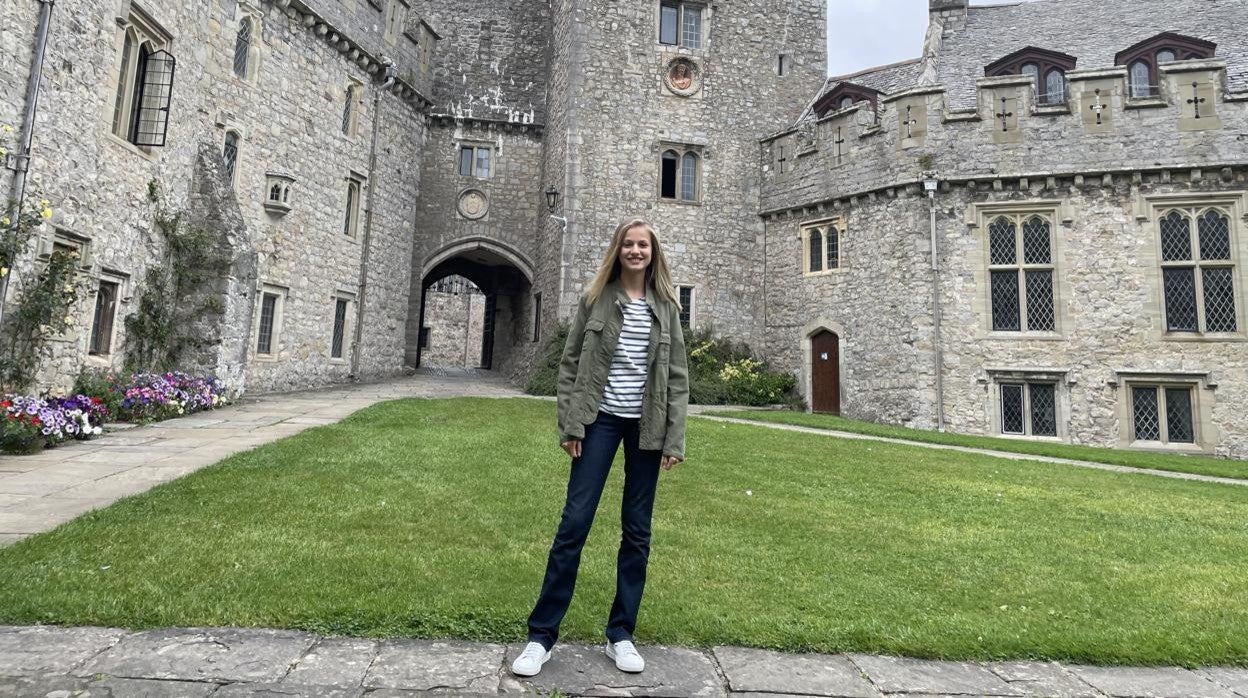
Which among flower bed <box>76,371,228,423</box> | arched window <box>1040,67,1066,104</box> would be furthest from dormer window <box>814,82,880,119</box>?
flower bed <box>76,371,228,423</box>

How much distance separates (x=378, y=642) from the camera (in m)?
2.85

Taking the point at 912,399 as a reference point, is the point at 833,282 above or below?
above

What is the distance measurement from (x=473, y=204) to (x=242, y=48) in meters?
7.78

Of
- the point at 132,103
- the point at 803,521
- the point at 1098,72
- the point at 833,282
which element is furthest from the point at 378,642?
the point at 1098,72

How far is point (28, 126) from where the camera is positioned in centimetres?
802

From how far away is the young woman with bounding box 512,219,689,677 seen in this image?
9.31 ft

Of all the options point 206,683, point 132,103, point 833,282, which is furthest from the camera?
point 833,282

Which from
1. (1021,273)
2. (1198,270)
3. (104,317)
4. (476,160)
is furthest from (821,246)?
(104,317)

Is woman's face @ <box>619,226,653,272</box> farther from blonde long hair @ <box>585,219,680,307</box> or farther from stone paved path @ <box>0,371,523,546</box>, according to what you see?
stone paved path @ <box>0,371,523,546</box>

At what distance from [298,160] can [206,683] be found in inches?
596

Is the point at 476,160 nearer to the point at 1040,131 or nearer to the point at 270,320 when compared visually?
the point at 270,320

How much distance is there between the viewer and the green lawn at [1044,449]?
10.7 metres

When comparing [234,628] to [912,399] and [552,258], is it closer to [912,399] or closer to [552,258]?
[912,399]

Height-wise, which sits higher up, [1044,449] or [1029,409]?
[1029,409]
